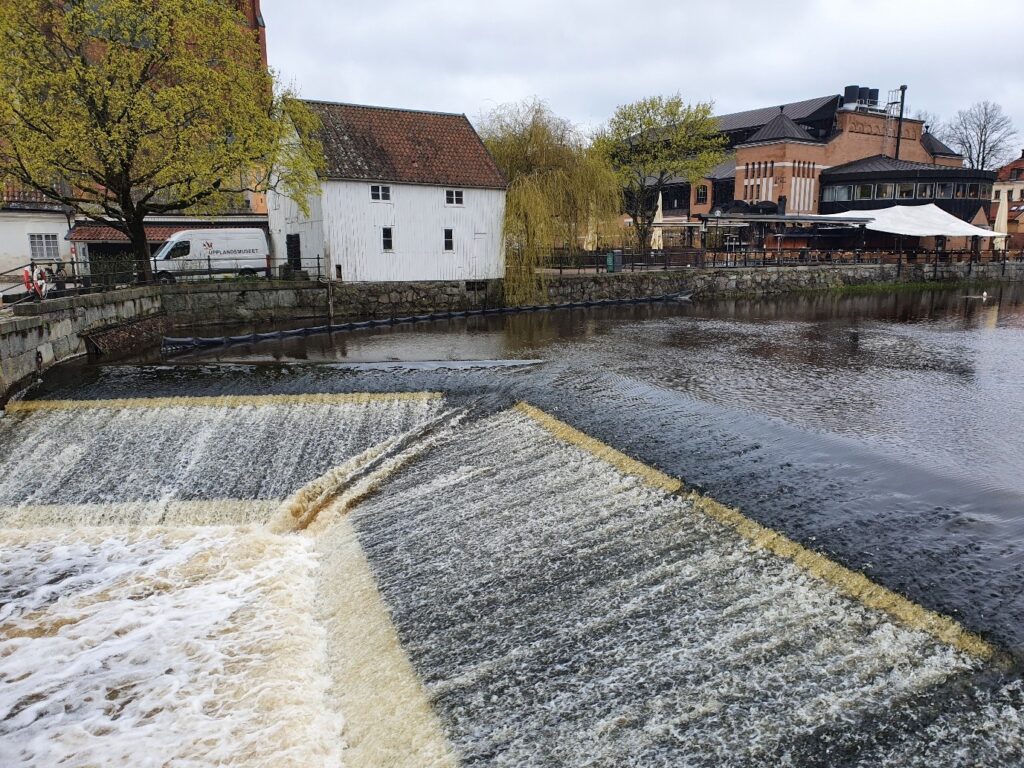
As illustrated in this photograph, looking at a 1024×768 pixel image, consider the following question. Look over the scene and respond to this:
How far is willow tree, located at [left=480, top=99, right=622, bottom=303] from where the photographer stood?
2789 centimetres

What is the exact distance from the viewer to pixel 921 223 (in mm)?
41844

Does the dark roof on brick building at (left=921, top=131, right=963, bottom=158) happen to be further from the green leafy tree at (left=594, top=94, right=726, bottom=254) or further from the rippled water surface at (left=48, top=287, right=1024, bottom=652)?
the rippled water surface at (left=48, top=287, right=1024, bottom=652)

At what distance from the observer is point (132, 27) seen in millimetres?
19188

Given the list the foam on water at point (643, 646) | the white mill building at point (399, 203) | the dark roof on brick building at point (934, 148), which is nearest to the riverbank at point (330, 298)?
the white mill building at point (399, 203)

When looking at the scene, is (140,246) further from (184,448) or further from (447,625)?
(447,625)

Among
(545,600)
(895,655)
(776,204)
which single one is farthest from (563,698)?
(776,204)

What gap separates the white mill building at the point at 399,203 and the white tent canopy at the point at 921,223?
79.0ft

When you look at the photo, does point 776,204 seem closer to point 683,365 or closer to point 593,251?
point 593,251

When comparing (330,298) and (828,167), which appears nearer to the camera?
(330,298)

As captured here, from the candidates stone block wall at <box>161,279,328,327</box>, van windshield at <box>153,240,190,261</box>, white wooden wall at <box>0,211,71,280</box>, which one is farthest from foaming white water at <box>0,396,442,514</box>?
white wooden wall at <box>0,211,71,280</box>

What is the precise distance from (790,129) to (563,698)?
5317cm

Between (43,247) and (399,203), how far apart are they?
15.3m

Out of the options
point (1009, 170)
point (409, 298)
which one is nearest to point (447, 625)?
point (409, 298)

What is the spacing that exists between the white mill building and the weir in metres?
15.9
